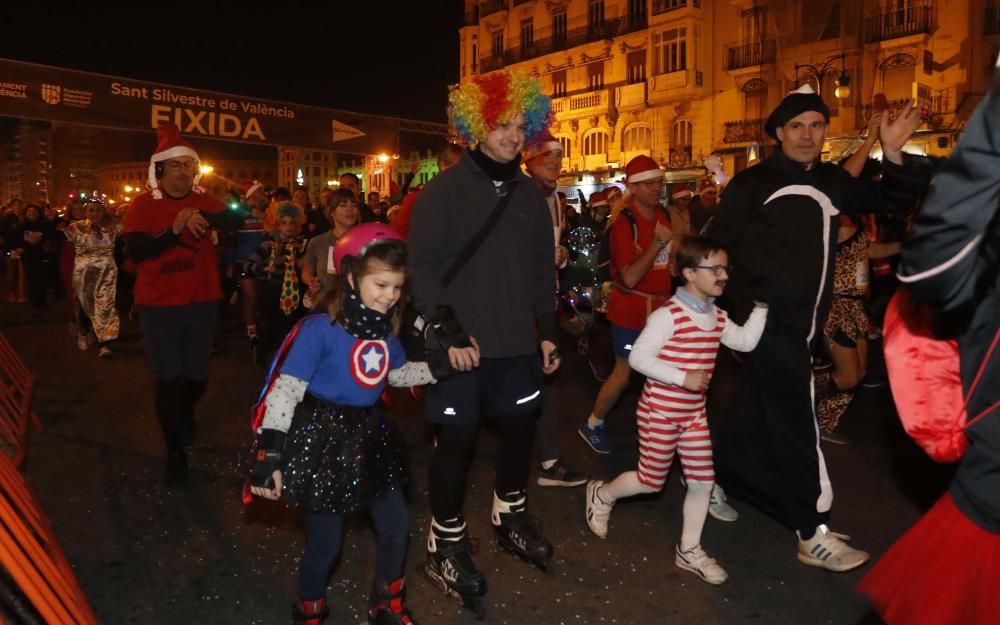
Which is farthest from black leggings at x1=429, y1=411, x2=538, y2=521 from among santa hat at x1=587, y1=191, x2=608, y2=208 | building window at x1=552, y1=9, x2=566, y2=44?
building window at x1=552, y1=9, x2=566, y2=44

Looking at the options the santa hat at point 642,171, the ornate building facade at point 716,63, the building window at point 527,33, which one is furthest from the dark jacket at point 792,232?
the building window at point 527,33

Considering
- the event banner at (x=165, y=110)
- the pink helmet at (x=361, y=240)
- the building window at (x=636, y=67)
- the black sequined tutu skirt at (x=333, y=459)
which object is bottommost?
the black sequined tutu skirt at (x=333, y=459)

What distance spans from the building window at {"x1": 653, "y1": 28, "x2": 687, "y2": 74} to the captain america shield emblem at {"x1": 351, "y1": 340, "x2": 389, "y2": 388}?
36.1 metres

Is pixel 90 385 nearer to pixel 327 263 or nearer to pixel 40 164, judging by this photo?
pixel 327 263

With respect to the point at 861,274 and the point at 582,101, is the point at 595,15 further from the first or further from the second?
the point at 861,274

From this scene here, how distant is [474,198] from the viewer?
11.9ft

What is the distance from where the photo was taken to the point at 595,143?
41250 millimetres

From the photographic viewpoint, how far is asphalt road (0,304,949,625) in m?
3.61

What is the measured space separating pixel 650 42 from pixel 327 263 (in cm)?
3496

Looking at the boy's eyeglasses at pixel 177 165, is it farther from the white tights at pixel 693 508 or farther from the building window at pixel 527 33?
the building window at pixel 527 33

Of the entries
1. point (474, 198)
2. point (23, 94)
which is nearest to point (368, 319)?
point (474, 198)

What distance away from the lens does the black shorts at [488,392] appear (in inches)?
142

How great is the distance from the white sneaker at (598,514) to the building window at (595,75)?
129 feet

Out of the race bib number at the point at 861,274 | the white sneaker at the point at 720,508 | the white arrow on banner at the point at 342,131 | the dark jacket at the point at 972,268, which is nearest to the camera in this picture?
the dark jacket at the point at 972,268
